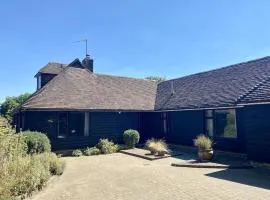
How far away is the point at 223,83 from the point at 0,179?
15.5 meters

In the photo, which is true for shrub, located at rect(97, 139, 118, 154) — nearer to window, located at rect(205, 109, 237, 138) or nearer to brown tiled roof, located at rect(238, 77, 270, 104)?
window, located at rect(205, 109, 237, 138)

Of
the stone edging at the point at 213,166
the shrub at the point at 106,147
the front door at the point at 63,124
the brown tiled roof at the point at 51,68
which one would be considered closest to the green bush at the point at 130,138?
the shrub at the point at 106,147

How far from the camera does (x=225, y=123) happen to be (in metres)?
16.2

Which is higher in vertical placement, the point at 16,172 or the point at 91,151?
the point at 16,172

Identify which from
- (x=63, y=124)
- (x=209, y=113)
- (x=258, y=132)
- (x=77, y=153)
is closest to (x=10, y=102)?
(x=63, y=124)

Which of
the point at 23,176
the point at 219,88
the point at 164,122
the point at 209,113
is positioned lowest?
the point at 23,176

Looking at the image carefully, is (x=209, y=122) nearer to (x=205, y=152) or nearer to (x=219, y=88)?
(x=219, y=88)

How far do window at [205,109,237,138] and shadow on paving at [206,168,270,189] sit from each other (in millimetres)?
4169

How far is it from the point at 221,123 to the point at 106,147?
25.9ft

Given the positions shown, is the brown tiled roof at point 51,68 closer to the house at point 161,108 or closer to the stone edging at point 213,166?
the house at point 161,108

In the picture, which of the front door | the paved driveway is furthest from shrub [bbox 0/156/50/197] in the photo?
the front door

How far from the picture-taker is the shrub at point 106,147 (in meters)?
18.2

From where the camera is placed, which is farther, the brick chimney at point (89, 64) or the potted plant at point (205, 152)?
the brick chimney at point (89, 64)

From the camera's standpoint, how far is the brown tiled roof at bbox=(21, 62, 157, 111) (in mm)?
17719
